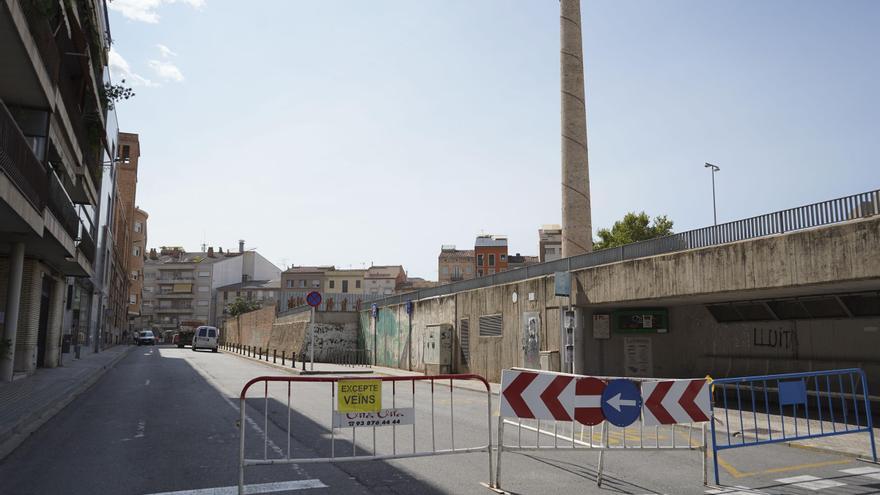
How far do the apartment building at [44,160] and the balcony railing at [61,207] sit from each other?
39 millimetres

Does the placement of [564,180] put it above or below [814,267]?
above

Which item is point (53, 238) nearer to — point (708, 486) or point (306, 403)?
point (306, 403)

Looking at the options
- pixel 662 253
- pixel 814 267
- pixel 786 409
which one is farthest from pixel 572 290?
pixel 814 267

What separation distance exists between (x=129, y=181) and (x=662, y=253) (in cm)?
7069

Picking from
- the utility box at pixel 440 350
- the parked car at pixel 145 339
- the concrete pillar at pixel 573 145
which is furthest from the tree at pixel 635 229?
the parked car at pixel 145 339

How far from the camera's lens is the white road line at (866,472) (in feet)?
25.3

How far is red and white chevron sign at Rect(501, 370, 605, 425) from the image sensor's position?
7.04 meters

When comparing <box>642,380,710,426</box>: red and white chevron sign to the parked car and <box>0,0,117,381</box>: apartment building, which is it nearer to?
<box>0,0,117,381</box>: apartment building

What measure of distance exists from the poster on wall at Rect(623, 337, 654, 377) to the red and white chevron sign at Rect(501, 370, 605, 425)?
13672 mm

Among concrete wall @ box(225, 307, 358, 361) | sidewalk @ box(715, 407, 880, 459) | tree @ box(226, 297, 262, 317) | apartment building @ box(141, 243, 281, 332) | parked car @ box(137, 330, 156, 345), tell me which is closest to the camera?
sidewalk @ box(715, 407, 880, 459)

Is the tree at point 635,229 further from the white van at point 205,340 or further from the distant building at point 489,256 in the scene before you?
the distant building at point 489,256

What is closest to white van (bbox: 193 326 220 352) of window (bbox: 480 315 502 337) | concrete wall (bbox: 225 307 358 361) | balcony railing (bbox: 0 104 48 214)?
concrete wall (bbox: 225 307 358 361)

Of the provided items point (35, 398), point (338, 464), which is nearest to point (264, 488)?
point (338, 464)

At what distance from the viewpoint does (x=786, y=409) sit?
48.9 feet
